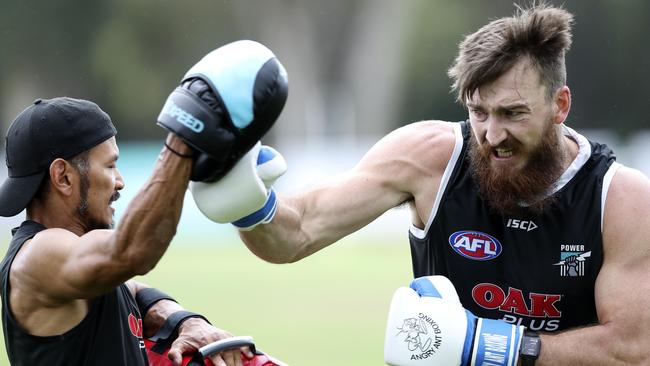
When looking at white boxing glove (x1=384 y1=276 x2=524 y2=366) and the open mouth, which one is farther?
the open mouth

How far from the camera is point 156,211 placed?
4.00 meters

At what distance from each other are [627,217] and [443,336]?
103 centimetres

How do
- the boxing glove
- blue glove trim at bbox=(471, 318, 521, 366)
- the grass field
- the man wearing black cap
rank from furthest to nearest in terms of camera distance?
1. the grass field
2. blue glove trim at bbox=(471, 318, 521, 366)
3. the man wearing black cap
4. the boxing glove

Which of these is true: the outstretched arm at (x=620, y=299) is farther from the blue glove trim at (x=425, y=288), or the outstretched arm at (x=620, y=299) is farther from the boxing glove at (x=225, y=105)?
the boxing glove at (x=225, y=105)

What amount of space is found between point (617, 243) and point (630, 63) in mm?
30338

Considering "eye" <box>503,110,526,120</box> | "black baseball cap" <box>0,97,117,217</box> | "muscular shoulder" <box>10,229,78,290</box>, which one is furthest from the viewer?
"eye" <box>503,110,526,120</box>

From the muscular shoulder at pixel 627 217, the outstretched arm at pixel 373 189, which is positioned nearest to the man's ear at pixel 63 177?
the outstretched arm at pixel 373 189

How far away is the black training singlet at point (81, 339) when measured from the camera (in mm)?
4414

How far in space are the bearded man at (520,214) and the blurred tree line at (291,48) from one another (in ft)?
97.5

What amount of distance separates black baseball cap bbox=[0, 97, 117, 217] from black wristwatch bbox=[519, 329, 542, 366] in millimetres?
1974

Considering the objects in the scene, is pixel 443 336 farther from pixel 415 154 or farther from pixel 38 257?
pixel 38 257

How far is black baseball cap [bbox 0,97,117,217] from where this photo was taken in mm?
4598

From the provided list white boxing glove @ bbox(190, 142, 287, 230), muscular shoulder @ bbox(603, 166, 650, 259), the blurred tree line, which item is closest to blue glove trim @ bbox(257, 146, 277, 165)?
white boxing glove @ bbox(190, 142, 287, 230)

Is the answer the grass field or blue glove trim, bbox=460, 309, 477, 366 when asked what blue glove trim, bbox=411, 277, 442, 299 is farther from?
the grass field
